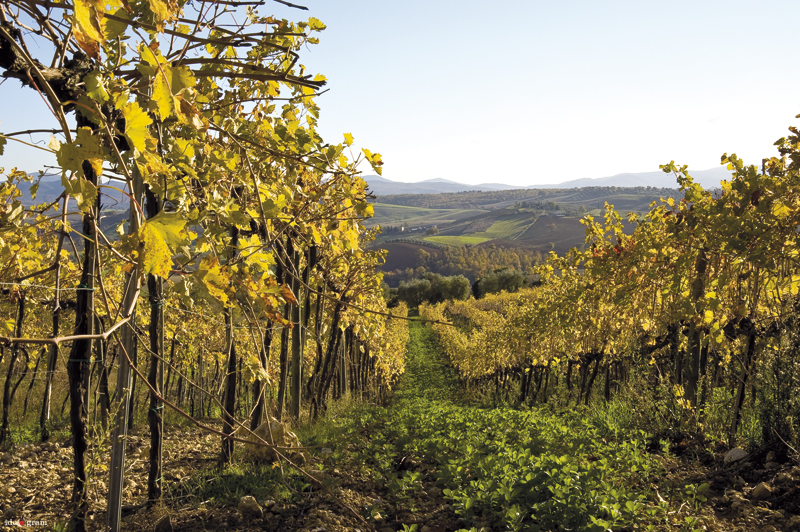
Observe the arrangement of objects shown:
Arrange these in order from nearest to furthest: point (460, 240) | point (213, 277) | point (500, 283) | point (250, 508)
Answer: point (213, 277)
point (250, 508)
point (500, 283)
point (460, 240)

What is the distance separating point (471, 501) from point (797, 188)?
3284mm

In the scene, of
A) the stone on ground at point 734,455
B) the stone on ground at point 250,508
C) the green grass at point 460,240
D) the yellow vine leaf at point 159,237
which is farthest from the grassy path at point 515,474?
the green grass at point 460,240

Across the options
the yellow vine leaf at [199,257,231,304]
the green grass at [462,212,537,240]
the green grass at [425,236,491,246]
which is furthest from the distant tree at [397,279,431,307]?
the green grass at [462,212,537,240]

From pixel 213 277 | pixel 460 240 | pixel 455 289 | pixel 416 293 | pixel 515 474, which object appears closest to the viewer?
pixel 213 277

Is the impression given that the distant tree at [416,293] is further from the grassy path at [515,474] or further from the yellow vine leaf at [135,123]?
the yellow vine leaf at [135,123]

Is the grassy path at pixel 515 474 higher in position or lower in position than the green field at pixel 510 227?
lower

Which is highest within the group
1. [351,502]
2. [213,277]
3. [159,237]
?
[159,237]

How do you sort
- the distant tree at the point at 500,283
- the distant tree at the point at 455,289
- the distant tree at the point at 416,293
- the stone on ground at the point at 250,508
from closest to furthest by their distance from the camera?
the stone on ground at the point at 250,508
the distant tree at the point at 500,283
the distant tree at the point at 455,289
the distant tree at the point at 416,293

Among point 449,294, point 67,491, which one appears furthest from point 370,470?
point 449,294

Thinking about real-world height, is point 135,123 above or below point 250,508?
above

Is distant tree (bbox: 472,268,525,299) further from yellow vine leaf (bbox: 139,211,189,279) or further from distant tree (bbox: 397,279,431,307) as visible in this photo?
yellow vine leaf (bbox: 139,211,189,279)

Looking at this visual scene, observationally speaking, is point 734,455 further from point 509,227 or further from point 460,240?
point 509,227

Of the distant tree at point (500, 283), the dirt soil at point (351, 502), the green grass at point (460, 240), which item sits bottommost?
the distant tree at point (500, 283)

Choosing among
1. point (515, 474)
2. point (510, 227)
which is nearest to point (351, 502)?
point (515, 474)
